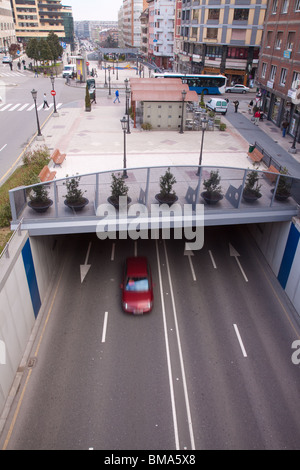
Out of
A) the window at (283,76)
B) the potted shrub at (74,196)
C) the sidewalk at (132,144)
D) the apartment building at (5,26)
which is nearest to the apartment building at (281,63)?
the window at (283,76)

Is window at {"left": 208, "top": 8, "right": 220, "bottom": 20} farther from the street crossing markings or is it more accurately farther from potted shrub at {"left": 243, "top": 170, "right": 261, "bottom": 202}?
potted shrub at {"left": 243, "top": 170, "right": 261, "bottom": 202}

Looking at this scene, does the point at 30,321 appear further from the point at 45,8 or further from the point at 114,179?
the point at 45,8

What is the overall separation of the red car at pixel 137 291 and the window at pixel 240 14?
55483 mm

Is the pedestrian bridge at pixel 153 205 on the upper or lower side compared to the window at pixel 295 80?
lower

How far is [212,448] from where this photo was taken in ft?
29.1

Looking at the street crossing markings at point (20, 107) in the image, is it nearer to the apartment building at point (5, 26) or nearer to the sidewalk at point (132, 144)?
the sidewalk at point (132, 144)

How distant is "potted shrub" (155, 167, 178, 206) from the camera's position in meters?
13.1

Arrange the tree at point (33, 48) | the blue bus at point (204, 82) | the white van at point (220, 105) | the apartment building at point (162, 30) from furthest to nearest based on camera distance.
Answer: the apartment building at point (162, 30) < the tree at point (33, 48) < the blue bus at point (204, 82) < the white van at point (220, 105)

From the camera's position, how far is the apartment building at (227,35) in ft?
173

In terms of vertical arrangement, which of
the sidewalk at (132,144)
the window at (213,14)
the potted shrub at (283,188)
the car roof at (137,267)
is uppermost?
the window at (213,14)

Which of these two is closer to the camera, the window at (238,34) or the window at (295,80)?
the window at (295,80)

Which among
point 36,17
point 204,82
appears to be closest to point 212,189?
point 204,82

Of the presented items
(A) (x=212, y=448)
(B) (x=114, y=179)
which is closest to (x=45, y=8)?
(B) (x=114, y=179)

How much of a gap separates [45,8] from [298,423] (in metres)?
150
